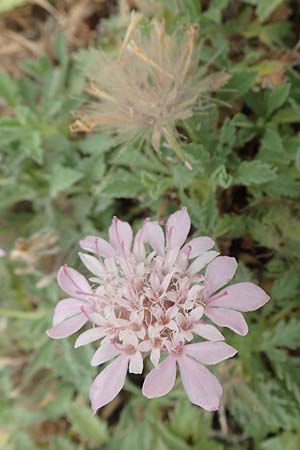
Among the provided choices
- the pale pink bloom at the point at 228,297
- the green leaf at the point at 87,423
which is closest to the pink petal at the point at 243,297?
the pale pink bloom at the point at 228,297

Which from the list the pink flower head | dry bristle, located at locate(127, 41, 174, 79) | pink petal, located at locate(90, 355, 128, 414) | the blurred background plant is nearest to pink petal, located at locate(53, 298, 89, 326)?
the pink flower head

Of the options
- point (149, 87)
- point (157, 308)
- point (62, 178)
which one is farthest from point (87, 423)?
point (149, 87)

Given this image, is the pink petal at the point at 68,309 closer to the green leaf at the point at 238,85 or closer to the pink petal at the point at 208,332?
the pink petal at the point at 208,332

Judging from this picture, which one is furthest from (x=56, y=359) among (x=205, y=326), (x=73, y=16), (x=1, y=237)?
(x=73, y=16)

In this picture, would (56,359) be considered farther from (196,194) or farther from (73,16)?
(73,16)

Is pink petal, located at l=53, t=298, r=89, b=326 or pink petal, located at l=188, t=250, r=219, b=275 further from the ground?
pink petal, located at l=188, t=250, r=219, b=275

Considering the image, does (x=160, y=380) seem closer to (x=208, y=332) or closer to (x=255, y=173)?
(x=208, y=332)

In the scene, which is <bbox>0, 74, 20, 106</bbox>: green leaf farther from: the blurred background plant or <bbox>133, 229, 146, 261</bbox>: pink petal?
<bbox>133, 229, 146, 261</bbox>: pink petal
